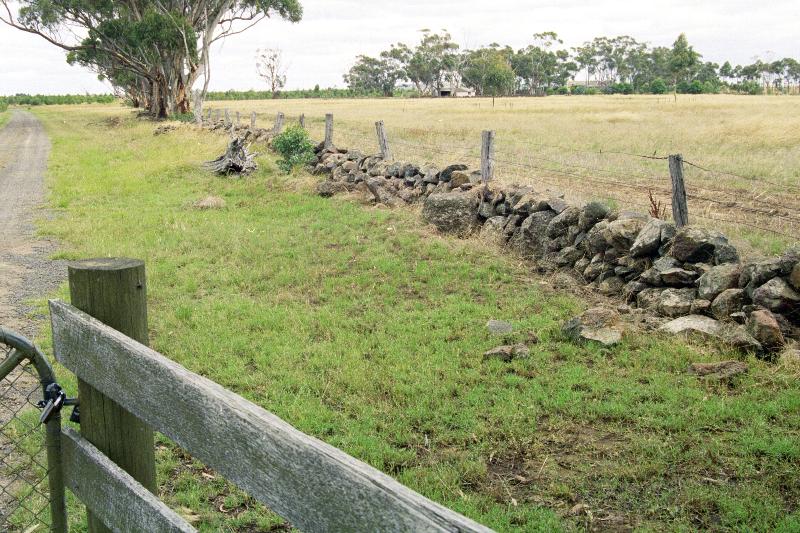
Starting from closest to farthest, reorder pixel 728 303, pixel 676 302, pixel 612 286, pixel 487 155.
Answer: pixel 728 303, pixel 676 302, pixel 612 286, pixel 487 155

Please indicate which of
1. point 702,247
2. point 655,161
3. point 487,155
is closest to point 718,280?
point 702,247

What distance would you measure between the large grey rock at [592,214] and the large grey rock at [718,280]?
1995 mm

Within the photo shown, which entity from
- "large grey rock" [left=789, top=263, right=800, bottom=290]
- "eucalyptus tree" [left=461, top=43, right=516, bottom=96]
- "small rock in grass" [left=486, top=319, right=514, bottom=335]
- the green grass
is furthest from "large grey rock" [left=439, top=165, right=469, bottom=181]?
"eucalyptus tree" [left=461, top=43, right=516, bottom=96]

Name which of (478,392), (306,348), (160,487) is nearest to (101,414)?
(160,487)

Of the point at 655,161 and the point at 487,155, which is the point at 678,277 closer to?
the point at 487,155

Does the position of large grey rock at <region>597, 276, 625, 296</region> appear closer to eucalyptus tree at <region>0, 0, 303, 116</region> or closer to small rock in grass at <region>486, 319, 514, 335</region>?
→ small rock in grass at <region>486, 319, 514, 335</region>

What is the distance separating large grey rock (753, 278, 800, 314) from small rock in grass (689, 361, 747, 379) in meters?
0.93

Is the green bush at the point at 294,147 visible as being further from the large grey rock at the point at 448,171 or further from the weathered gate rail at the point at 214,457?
the weathered gate rail at the point at 214,457

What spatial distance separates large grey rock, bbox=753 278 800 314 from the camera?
625cm

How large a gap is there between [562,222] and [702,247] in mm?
2224

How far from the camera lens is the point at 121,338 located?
2172 millimetres

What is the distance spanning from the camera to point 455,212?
11125 millimetres

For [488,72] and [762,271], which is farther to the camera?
[488,72]

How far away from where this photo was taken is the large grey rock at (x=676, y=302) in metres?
6.98
